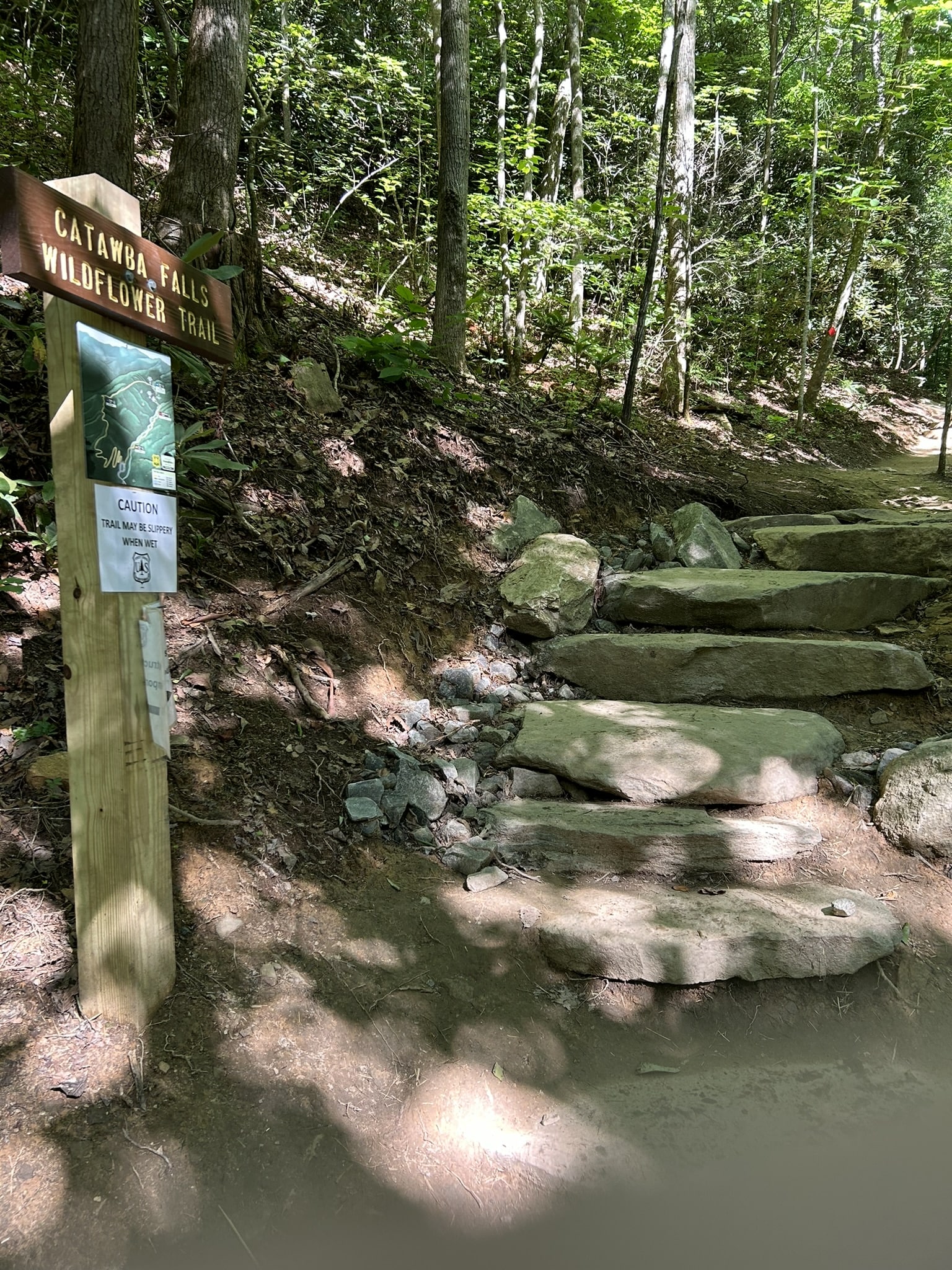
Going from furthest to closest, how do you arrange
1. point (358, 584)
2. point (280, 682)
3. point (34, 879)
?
point (358, 584) < point (280, 682) < point (34, 879)

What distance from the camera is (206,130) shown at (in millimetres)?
5051

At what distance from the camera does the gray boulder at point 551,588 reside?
518 centimetres

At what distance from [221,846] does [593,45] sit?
19.3m

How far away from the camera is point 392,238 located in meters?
11.6

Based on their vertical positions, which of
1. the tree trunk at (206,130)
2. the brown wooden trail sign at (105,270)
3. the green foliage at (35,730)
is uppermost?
the tree trunk at (206,130)

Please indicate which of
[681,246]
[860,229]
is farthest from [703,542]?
[860,229]

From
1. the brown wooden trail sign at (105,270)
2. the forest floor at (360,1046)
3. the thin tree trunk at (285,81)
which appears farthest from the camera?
the thin tree trunk at (285,81)

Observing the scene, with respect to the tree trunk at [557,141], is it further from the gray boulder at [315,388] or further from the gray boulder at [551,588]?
the gray boulder at [551,588]

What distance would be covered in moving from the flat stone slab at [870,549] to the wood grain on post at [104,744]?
5500mm

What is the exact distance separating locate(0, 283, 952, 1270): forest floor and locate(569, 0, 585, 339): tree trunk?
31.0ft

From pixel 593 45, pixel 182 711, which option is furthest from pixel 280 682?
pixel 593 45

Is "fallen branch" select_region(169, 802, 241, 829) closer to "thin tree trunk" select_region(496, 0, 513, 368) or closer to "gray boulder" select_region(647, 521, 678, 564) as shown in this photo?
"gray boulder" select_region(647, 521, 678, 564)

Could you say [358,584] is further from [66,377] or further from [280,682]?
[66,377]

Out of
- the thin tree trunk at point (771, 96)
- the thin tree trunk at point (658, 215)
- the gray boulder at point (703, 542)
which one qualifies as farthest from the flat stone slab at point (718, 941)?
the thin tree trunk at point (771, 96)
